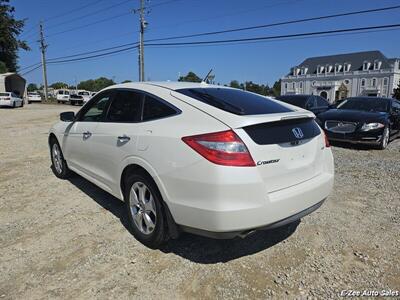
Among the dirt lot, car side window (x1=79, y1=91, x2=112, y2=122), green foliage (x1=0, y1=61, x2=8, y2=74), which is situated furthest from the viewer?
green foliage (x1=0, y1=61, x2=8, y2=74)

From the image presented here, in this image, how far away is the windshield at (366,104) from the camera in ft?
31.8

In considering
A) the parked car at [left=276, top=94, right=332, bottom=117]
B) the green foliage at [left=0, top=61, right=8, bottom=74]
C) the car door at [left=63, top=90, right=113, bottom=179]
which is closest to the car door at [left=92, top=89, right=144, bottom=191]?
the car door at [left=63, top=90, right=113, bottom=179]

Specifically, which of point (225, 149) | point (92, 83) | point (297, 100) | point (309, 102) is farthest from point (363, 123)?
point (92, 83)

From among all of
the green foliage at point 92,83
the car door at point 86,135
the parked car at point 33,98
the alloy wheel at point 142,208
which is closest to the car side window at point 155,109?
the alloy wheel at point 142,208

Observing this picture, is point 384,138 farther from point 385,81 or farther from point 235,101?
point 385,81

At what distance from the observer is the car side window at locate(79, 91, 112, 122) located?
4.09 metres

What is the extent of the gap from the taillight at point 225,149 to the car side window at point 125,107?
40.2 inches

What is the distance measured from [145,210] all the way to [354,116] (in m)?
7.28

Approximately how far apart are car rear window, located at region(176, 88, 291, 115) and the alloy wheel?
3.37 feet

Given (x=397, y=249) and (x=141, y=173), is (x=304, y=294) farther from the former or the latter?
(x=141, y=173)

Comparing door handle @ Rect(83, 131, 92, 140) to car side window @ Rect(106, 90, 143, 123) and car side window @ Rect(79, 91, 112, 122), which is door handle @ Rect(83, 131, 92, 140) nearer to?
car side window @ Rect(79, 91, 112, 122)

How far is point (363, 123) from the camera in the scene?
8438 mm

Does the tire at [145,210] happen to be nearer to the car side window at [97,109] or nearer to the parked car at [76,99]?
Answer: the car side window at [97,109]
